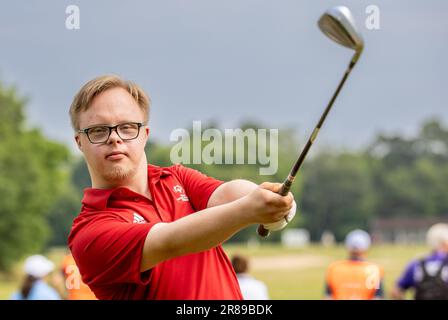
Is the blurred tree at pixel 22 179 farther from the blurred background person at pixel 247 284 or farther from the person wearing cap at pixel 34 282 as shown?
the blurred background person at pixel 247 284

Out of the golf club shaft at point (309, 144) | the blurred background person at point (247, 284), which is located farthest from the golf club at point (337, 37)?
the blurred background person at point (247, 284)

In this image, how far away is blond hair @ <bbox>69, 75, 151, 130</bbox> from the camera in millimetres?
3838

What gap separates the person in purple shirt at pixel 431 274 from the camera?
33.0 feet

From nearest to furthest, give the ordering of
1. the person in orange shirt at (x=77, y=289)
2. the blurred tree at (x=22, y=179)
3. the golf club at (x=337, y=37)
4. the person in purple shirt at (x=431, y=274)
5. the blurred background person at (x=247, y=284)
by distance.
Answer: the golf club at (x=337, y=37) < the blurred background person at (x=247, y=284) < the person in purple shirt at (x=431, y=274) < the person in orange shirt at (x=77, y=289) < the blurred tree at (x=22, y=179)

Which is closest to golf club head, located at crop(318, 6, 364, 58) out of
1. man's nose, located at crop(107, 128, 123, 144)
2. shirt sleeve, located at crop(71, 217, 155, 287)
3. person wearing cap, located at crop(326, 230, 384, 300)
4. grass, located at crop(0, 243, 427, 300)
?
man's nose, located at crop(107, 128, 123, 144)

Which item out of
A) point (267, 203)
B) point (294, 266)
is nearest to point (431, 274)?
point (267, 203)

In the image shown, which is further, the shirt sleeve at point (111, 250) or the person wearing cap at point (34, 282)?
the person wearing cap at point (34, 282)

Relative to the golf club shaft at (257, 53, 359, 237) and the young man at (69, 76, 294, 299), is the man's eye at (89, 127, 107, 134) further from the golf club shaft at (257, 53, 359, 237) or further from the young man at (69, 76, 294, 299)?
the golf club shaft at (257, 53, 359, 237)

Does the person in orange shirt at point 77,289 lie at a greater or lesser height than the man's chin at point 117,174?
greater

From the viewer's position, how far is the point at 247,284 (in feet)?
31.5

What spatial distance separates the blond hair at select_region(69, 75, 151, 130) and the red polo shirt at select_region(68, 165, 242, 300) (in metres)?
0.33

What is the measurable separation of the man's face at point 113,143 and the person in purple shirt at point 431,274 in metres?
6.77

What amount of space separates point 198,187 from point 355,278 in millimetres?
7938
